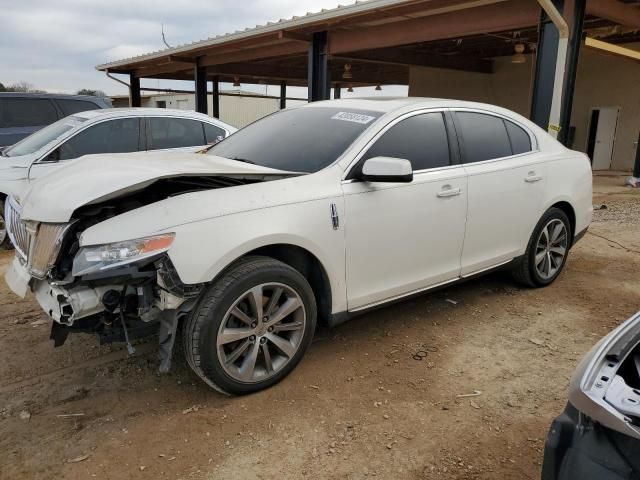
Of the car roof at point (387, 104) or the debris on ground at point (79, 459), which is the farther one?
the car roof at point (387, 104)

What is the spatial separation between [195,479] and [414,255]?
204 centimetres

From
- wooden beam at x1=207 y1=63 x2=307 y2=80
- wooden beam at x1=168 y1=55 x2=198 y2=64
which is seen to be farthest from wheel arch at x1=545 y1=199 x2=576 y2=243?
wooden beam at x1=207 y1=63 x2=307 y2=80

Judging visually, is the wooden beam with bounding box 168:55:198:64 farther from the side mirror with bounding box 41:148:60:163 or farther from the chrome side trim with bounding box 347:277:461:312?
the chrome side trim with bounding box 347:277:461:312

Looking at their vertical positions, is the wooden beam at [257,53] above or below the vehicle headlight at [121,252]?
above

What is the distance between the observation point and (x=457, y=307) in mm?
4508

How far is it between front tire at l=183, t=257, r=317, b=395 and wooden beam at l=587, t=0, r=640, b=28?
7.90m

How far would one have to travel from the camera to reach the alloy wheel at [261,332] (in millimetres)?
2939

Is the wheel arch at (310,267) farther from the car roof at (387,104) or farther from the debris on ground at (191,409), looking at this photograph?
the car roof at (387,104)

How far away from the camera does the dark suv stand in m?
9.05

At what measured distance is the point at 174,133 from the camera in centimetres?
715

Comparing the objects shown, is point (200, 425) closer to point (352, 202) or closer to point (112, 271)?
point (112, 271)

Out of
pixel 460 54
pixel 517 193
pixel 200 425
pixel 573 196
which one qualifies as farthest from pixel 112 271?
pixel 460 54

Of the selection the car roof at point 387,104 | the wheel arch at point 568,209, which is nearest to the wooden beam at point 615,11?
the wheel arch at point 568,209

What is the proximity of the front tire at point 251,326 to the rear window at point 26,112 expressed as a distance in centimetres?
793
